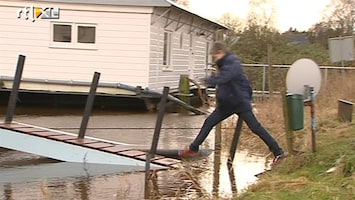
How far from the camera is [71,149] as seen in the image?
9.84m

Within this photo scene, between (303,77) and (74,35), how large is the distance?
38.6 feet

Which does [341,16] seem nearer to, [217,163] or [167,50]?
[167,50]

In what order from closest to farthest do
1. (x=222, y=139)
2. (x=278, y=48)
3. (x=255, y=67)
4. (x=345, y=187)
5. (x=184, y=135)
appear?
1. (x=345, y=187)
2. (x=222, y=139)
3. (x=184, y=135)
4. (x=255, y=67)
5. (x=278, y=48)

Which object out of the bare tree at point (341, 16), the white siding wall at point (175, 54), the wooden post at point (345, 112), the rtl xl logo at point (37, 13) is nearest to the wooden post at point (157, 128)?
the wooden post at point (345, 112)

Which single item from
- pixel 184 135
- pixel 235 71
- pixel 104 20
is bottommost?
pixel 184 135

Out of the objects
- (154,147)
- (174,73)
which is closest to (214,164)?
(154,147)

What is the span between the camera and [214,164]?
9.77 metres

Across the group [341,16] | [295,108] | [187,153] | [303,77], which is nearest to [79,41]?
[187,153]

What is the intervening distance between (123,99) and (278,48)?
64.9ft

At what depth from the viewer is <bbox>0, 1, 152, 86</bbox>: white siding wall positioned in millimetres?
19578

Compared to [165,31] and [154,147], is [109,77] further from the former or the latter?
[154,147]

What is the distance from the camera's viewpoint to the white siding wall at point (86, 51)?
1958 cm

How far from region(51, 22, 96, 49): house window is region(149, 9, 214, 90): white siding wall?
1.89m

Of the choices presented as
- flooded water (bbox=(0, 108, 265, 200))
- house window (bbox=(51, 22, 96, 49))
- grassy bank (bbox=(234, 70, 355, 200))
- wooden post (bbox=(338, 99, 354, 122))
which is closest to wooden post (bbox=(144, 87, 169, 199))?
flooded water (bbox=(0, 108, 265, 200))
